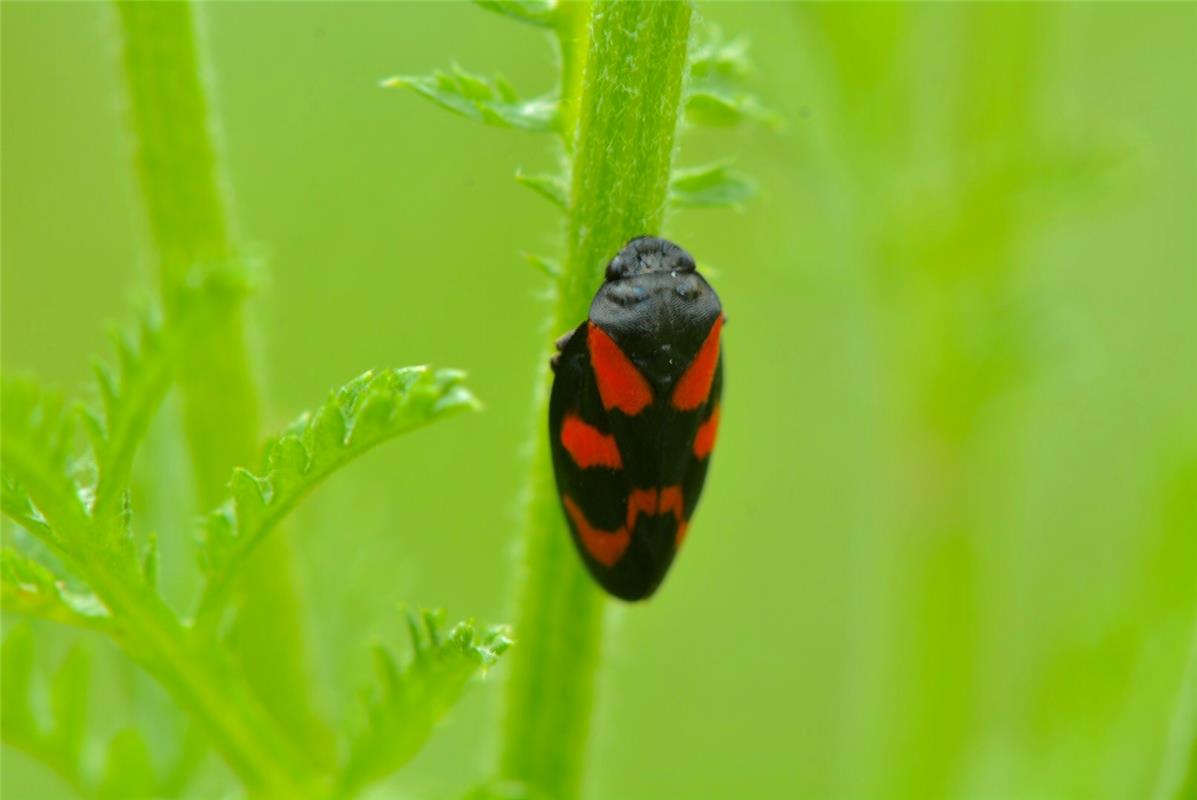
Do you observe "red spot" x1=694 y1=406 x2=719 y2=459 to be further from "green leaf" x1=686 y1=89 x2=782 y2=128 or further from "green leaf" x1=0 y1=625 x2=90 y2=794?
"green leaf" x1=0 y1=625 x2=90 y2=794

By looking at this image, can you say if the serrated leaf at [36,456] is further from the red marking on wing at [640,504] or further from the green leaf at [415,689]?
the red marking on wing at [640,504]

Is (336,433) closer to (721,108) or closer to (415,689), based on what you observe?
(415,689)

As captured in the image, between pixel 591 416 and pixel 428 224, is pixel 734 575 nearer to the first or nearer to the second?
pixel 428 224

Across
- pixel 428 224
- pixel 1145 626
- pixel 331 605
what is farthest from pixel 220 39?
pixel 1145 626

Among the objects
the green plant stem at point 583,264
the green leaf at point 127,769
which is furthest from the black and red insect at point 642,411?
the green leaf at point 127,769

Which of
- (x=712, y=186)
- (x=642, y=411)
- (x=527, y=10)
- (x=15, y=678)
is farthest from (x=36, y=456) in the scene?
(x=642, y=411)

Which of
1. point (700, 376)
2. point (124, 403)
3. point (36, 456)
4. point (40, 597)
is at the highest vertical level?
point (700, 376)
